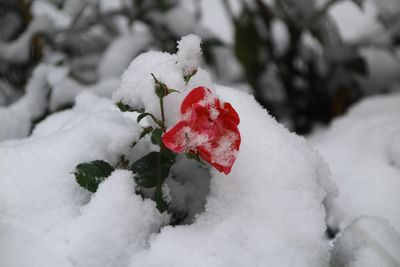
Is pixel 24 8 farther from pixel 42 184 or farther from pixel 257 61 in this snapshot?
pixel 42 184

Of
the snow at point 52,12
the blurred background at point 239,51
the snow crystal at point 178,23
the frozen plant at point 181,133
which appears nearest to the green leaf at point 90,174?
the frozen plant at point 181,133

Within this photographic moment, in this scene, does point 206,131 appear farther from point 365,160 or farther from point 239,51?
point 239,51

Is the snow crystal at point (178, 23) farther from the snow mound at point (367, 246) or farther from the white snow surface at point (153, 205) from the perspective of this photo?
the snow mound at point (367, 246)

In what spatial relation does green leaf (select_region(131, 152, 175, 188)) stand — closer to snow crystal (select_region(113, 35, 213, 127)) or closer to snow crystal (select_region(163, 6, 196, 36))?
snow crystal (select_region(113, 35, 213, 127))

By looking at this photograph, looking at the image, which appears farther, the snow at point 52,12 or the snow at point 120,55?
the snow at point 52,12

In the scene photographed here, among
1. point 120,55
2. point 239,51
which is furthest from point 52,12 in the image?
point 239,51

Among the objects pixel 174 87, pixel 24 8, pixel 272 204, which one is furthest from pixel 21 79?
pixel 272 204
